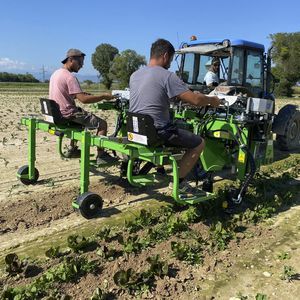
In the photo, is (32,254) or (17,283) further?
(32,254)

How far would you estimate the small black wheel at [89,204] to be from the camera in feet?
16.6

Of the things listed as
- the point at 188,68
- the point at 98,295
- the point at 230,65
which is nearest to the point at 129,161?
the point at 98,295

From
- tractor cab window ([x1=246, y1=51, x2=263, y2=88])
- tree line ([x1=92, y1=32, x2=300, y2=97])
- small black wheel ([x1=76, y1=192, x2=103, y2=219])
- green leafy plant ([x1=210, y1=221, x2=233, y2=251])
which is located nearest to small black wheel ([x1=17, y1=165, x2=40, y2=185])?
small black wheel ([x1=76, y1=192, x2=103, y2=219])

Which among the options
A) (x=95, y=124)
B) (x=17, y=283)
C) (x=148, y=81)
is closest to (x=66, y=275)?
(x=17, y=283)

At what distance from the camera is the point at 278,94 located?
4447 centimetres

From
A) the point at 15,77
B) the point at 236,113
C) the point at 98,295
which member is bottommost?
the point at 98,295

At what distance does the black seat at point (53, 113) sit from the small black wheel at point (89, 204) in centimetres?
140

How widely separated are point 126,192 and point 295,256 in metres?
2.75

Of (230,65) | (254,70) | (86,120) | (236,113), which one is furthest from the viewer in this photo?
(254,70)

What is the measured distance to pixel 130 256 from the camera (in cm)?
413

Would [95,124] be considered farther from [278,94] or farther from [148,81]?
[278,94]

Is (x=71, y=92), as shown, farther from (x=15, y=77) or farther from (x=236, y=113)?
(x=15, y=77)

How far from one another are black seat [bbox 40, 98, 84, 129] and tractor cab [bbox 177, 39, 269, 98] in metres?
3.02

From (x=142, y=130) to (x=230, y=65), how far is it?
3855 mm
